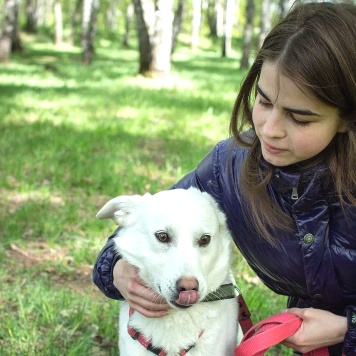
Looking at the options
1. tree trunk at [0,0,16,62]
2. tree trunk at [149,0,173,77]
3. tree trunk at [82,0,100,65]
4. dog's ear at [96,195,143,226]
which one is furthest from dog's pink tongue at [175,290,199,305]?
tree trunk at [82,0,100,65]

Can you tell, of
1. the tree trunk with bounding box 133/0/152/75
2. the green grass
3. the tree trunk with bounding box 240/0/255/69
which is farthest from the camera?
the tree trunk with bounding box 240/0/255/69

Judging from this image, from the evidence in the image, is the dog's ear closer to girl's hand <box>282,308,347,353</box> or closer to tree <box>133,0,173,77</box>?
girl's hand <box>282,308,347,353</box>

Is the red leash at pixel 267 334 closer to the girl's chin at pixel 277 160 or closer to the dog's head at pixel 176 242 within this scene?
the dog's head at pixel 176 242

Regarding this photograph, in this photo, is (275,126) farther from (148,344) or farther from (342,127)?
(148,344)

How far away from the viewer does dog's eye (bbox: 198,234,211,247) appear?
2.34 m

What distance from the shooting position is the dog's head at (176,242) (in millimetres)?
2158

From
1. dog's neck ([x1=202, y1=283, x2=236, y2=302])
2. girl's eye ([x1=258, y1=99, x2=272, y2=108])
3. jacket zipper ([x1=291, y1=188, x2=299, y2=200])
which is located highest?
girl's eye ([x1=258, y1=99, x2=272, y2=108])

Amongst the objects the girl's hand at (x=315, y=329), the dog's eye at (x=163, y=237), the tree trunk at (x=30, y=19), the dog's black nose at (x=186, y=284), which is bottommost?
the tree trunk at (x=30, y=19)

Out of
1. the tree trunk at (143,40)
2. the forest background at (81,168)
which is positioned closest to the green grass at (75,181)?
the forest background at (81,168)

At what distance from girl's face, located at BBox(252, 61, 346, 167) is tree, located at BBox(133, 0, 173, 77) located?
11254 mm

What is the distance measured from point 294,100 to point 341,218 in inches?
20.6

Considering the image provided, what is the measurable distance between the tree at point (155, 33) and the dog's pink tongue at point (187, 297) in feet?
38.0

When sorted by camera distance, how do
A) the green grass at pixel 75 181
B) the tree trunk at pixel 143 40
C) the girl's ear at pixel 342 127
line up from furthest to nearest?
1. the tree trunk at pixel 143 40
2. the green grass at pixel 75 181
3. the girl's ear at pixel 342 127

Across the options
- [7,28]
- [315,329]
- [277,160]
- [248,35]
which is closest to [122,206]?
[277,160]
